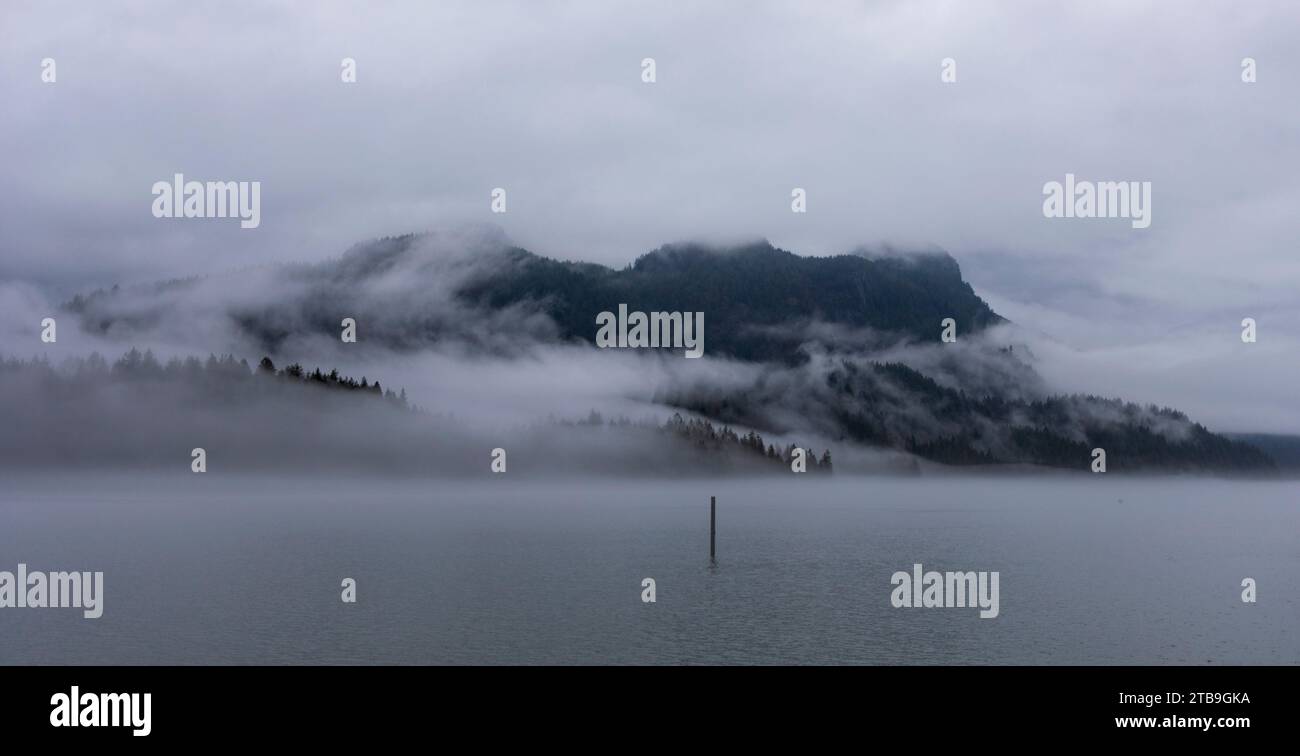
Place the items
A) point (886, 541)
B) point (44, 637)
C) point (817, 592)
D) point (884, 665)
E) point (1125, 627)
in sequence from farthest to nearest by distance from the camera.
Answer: point (886, 541)
point (817, 592)
point (1125, 627)
point (44, 637)
point (884, 665)

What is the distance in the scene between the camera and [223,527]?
188000 mm
